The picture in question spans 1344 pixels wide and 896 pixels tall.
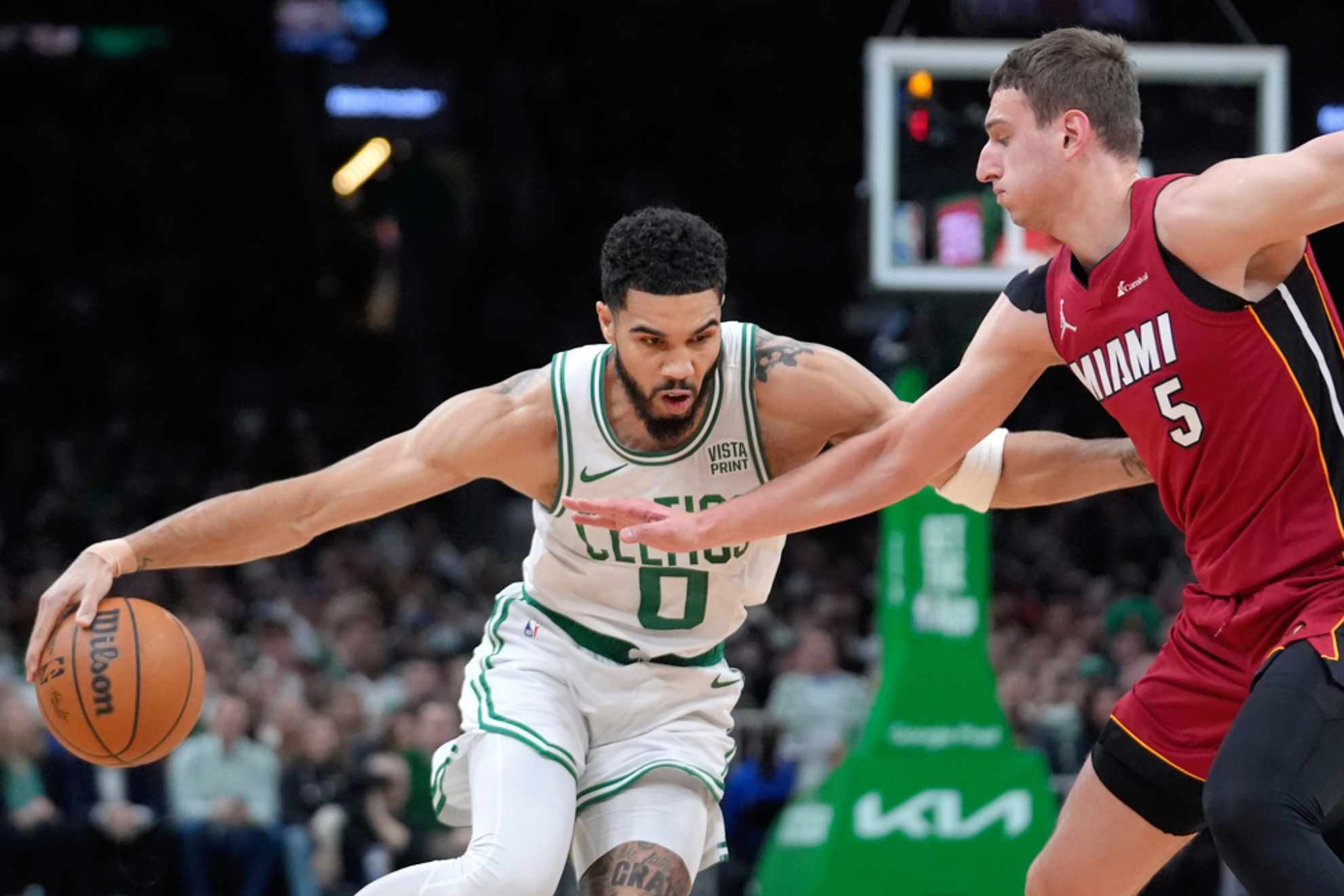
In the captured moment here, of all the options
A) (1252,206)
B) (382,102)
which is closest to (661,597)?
(1252,206)

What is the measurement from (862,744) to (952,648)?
2.24ft

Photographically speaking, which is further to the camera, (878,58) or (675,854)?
(878,58)

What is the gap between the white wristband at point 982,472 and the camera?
4.83m

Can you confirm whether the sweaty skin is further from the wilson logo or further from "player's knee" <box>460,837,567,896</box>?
the wilson logo

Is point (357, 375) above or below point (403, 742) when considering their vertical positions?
above

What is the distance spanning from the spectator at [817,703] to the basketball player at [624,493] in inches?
214

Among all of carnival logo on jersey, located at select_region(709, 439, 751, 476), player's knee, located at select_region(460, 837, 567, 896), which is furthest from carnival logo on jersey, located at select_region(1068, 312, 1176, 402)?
player's knee, located at select_region(460, 837, 567, 896)

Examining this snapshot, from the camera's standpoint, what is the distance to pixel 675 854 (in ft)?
14.8

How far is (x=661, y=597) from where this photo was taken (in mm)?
4746

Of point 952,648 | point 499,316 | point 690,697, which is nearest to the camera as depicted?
point 690,697

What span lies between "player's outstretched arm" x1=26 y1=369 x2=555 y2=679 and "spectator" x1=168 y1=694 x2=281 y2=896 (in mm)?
4603

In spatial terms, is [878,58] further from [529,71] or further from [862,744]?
[529,71]

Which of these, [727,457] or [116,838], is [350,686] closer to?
[116,838]

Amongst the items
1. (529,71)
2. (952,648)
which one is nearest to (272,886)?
(952,648)
